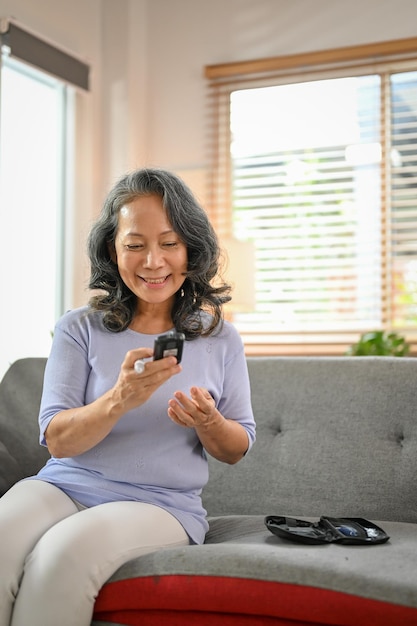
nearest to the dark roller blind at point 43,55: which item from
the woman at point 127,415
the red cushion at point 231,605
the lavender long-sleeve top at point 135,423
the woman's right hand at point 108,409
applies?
the woman at point 127,415

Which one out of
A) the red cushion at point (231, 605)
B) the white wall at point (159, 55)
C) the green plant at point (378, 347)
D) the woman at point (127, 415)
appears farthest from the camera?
the white wall at point (159, 55)

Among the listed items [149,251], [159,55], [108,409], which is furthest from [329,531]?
[159,55]

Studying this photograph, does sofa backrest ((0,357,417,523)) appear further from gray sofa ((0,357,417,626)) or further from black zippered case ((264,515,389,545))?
black zippered case ((264,515,389,545))

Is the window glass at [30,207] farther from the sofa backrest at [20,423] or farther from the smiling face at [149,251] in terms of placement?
the smiling face at [149,251]

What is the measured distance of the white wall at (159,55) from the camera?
418 cm

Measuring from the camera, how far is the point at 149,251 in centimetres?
171

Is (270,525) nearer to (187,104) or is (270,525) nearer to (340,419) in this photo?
(340,419)

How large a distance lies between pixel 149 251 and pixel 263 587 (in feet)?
2.32

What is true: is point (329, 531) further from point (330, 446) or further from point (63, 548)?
point (63, 548)

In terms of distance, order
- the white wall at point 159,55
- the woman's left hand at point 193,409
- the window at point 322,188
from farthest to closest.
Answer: the white wall at point 159,55 → the window at point 322,188 → the woman's left hand at point 193,409

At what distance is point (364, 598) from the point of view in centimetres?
135

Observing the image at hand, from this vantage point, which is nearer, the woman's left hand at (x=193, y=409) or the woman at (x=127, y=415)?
the woman at (x=127, y=415)

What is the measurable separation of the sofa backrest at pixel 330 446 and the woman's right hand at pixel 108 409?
623 mm

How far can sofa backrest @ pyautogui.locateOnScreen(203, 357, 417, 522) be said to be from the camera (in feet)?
6.57
